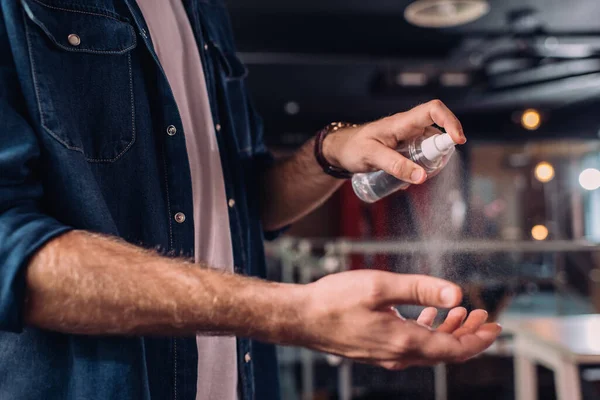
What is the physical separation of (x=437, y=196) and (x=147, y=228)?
0.43 meters

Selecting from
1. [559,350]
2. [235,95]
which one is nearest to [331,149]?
[235,95]

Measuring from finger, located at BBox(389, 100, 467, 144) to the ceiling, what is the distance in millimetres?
3271

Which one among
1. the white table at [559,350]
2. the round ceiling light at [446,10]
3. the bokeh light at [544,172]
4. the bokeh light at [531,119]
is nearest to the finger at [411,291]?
the white table at [559,350]

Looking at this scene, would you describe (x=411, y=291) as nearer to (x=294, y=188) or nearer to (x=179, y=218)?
(x=179, y=218)

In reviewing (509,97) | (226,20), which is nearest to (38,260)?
(226,20)

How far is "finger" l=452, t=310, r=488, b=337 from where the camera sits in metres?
0.56

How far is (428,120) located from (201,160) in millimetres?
373

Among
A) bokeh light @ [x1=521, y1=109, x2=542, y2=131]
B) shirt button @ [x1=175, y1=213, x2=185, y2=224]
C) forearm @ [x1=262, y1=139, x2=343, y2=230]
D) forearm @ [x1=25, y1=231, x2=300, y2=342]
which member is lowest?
forearm @ [x1=25, y1=231, x2=300, y2=342]

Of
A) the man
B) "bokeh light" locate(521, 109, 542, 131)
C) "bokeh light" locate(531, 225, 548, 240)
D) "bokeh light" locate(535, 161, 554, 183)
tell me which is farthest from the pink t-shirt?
"bokeh light" locate(535, 161, 554, 183)

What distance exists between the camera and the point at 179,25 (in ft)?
3.16

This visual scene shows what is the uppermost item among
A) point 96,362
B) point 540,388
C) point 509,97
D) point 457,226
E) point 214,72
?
point 509,97

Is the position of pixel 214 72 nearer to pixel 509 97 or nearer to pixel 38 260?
pixel 38 260

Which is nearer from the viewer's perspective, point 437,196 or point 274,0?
point 437,196

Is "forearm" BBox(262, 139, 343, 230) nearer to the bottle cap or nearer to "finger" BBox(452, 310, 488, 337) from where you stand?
the bottle cap
